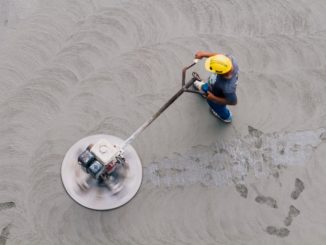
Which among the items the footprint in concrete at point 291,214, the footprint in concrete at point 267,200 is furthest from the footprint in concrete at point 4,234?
the footprint in concrete at point 291,214

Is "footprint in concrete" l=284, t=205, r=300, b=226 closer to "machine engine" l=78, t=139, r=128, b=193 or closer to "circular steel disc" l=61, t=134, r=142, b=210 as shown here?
"circular steel disc" l=61, t=134, r=142, b=210

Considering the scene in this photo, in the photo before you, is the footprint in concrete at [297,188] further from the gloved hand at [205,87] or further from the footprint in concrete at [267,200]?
the gloved hand at [205,87]

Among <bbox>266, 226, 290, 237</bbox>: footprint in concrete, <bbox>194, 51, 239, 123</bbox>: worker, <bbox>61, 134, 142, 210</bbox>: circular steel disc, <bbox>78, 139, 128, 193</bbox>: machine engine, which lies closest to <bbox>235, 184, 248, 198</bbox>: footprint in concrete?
<bbox>266, 226, 290, 237</bbox>: footprint in concrete

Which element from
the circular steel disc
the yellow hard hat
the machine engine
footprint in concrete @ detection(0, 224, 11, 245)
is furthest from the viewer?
the circular steel disc

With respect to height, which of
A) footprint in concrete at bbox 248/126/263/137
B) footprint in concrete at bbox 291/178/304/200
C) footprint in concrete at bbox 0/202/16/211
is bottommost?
footprint in concrete at bbox 0/202/16/211

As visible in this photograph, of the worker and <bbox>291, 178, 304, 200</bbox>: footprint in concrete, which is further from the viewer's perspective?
<bbox>291, 178, 304, 200</bbox>: footprint in concrete

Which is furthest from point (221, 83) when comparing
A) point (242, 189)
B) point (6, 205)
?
point (6, 205)
